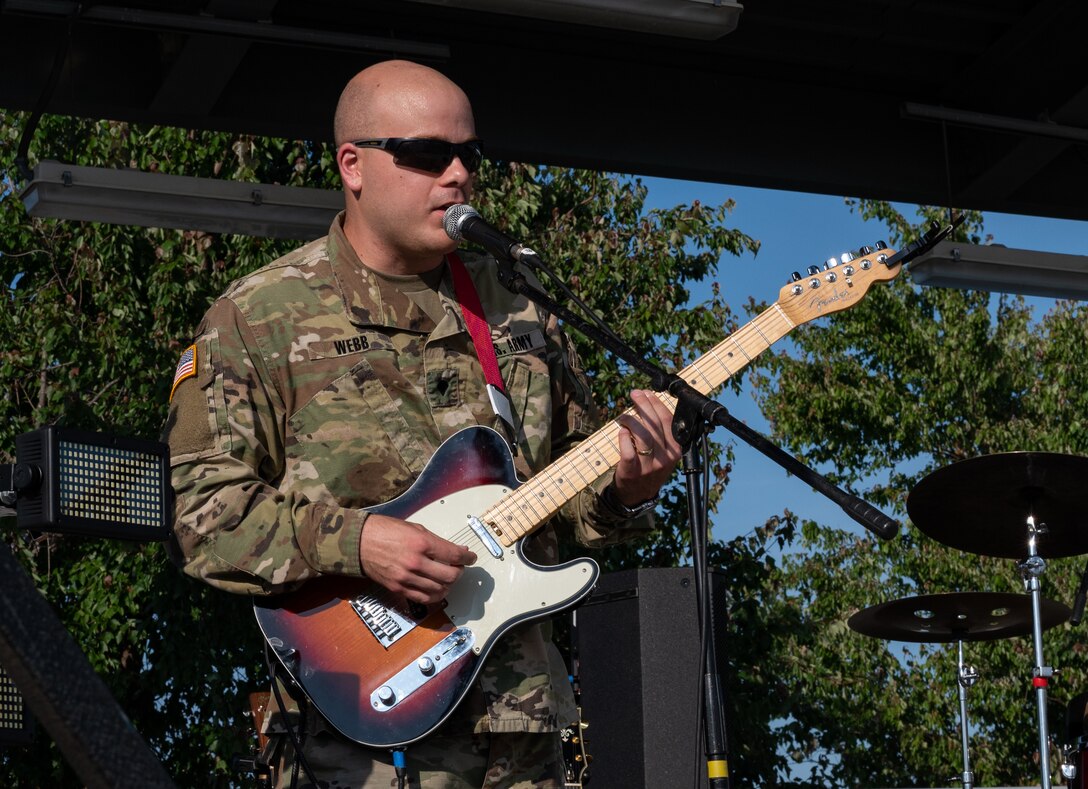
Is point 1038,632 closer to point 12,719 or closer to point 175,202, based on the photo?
point 175,202

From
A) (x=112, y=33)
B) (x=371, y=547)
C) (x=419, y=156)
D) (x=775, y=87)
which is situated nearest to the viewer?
(x=371, y=547)

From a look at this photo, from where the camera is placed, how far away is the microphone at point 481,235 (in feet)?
9.50

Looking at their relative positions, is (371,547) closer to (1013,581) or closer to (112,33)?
(112,33)

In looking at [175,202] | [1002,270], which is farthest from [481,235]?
[1002,270]

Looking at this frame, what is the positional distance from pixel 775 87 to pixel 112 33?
9.47 ft

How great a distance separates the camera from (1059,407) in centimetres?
2172

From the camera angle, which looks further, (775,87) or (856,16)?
(775,87)

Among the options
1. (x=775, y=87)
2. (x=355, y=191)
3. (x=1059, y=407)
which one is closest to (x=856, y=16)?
(x=775, y=87)

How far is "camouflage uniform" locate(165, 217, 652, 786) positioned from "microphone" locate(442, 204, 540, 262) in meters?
0.19

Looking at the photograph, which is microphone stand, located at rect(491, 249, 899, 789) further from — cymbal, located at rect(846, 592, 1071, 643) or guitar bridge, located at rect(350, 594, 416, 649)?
cymbal, located at rect(846, 592, 1071, 643)

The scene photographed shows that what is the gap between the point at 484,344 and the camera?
3.15 meters

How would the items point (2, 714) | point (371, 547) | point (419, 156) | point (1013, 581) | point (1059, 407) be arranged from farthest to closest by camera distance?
1. point (1059, 407)
2. point (1013, 581)
3. point (2, 714)
4. point (419, 156)
5. point (371, 547)

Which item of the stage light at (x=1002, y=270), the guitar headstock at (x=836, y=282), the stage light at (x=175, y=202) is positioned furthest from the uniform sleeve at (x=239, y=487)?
the stage light at (x=1002, y=270)

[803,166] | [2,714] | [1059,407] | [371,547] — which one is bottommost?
[2,714]
